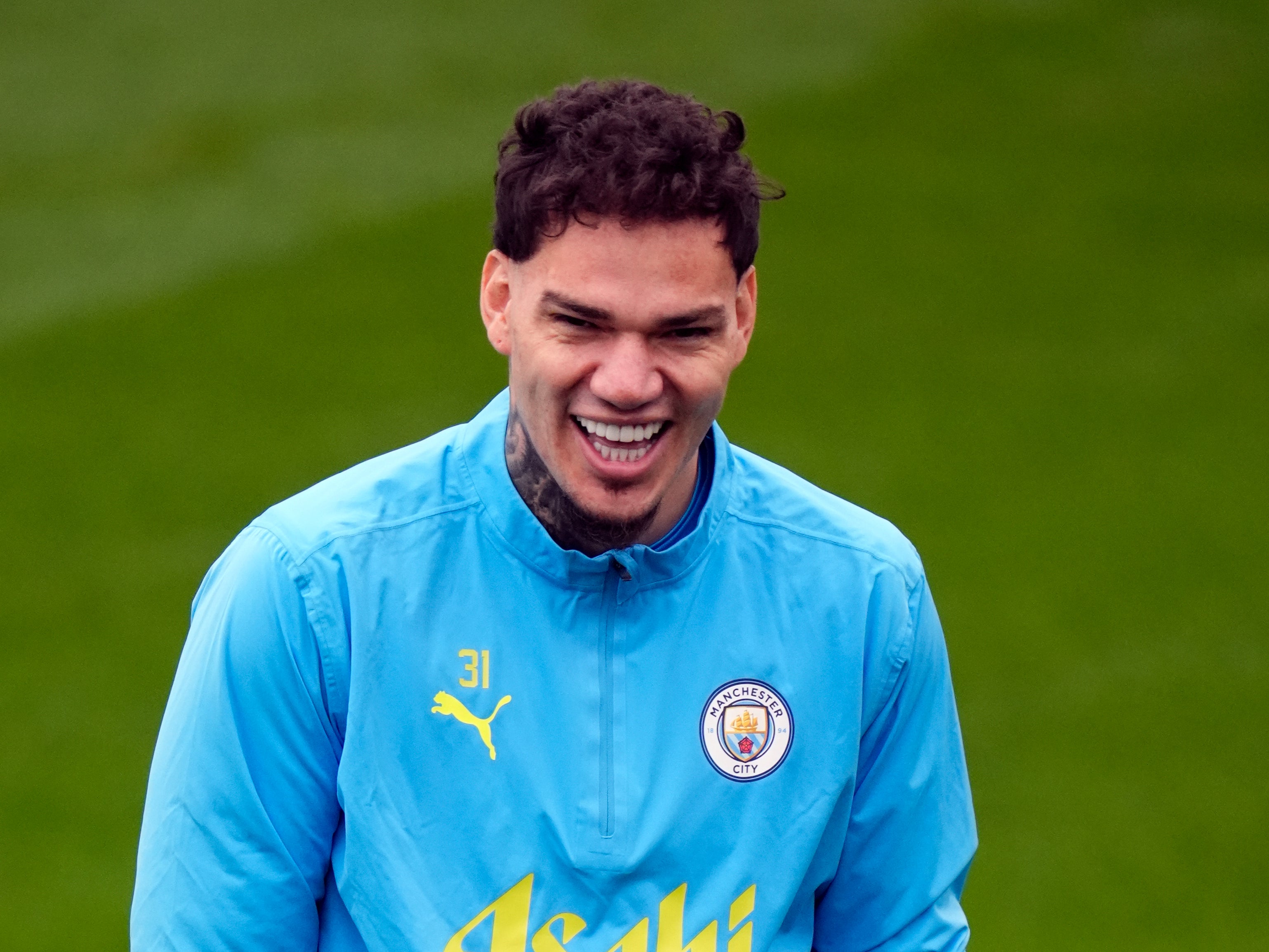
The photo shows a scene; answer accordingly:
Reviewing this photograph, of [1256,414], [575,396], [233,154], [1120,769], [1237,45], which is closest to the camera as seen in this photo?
[575,396]

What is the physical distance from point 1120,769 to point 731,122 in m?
4.00

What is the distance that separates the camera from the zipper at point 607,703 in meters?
2.49

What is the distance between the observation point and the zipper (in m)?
2.49

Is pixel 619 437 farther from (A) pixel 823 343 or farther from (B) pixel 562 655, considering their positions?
(A) pixel 823 343

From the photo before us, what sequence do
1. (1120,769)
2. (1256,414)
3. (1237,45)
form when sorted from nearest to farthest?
(1120,769)
(1256,414)
(1237,45)

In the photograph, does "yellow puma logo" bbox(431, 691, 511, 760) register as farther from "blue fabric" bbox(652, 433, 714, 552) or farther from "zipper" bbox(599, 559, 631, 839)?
"blue fabric" bbox(652, 433, 714, 552)

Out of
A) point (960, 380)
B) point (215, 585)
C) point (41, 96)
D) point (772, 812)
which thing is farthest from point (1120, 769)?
point (41, 96)

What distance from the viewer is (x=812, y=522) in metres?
2.70

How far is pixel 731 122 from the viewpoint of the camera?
2566 millimetres

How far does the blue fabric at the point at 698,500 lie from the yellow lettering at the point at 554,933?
507 millimetres

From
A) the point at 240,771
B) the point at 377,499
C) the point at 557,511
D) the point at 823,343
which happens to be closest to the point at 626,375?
the point at 557,511

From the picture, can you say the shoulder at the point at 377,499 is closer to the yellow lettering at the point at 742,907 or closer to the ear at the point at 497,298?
the ear at the point at 497,298

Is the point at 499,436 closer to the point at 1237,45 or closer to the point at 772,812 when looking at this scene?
the point at 772,812

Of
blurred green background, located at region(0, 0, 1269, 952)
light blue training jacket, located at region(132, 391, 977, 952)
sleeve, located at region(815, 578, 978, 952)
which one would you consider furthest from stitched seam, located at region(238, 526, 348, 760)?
blurred green background, located at region(0, 0, 1269, 952)
